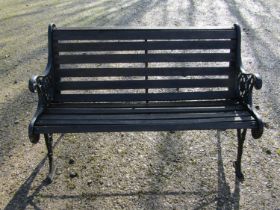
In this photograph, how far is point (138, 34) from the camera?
3.39 m

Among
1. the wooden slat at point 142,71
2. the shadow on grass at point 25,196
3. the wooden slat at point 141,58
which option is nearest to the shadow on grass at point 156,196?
the shadow on grass at point 25,196

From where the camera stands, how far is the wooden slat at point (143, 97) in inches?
135

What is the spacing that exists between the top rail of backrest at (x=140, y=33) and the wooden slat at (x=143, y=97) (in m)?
0.54

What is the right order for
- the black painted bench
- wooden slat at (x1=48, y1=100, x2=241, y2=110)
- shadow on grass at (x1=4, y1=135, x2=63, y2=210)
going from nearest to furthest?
shadow on grass at (x1=4, y1=135, x2=63, y2=210)
the black painted bench
wooden slat at (x1=48, y1=100, x2=241, y2=110)

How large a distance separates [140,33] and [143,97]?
24.2 inches

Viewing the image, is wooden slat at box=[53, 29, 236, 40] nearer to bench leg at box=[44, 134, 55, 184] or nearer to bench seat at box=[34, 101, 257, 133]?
bench seat at box=[34, 101, 257, 133]

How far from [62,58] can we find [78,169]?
1.12 metres

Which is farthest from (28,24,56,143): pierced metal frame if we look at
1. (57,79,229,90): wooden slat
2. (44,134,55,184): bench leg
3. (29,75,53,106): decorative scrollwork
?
(44,134,55,184): bench leg

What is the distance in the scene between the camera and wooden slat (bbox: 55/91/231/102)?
11.3 feet

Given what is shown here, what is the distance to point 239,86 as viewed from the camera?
134 inches

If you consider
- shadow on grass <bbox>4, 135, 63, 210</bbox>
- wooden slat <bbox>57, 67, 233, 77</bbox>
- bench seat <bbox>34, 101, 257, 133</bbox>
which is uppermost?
wooden slat <bbox>57, 67, 233, 77</bbox>

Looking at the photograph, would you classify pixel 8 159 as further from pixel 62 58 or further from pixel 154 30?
pixel 154 30

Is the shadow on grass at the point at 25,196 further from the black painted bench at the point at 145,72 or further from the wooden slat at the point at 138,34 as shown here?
the wooden slat at the point at 138,34

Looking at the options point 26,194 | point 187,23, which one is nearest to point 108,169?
point 26,194
